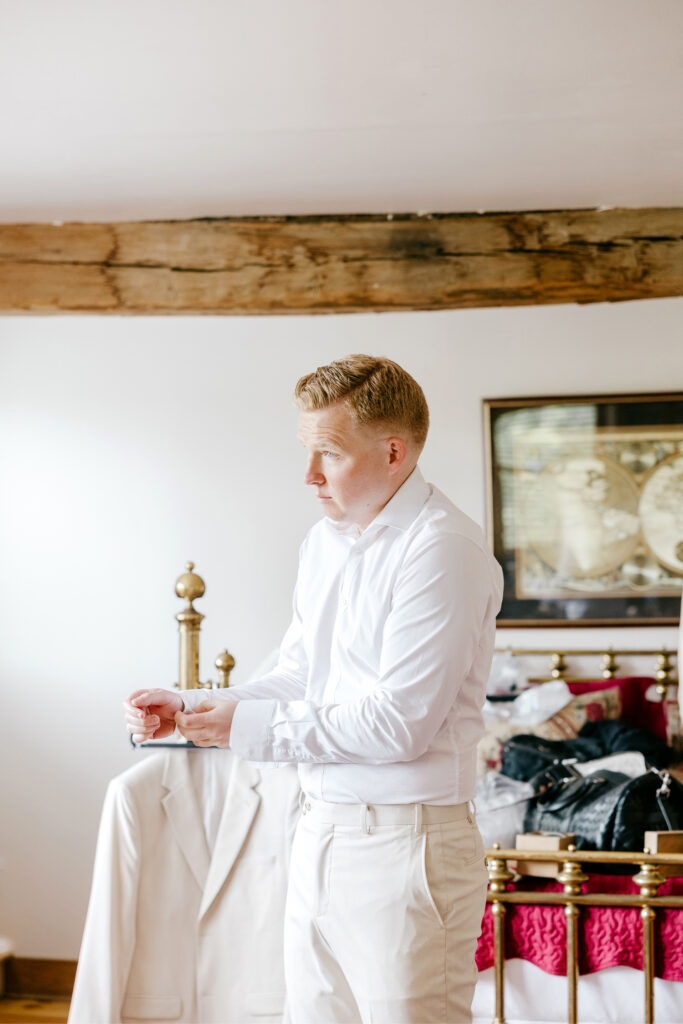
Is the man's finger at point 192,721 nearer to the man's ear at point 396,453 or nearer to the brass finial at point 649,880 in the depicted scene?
the man's ear at point 396,453

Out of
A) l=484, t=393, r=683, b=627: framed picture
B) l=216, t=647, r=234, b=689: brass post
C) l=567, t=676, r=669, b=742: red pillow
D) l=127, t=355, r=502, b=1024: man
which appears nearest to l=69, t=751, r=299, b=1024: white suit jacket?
l=216, t=647, r=234, b=689: brass post

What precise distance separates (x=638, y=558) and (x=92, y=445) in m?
2.07

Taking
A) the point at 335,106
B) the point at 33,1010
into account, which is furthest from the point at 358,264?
the point at 33,1010

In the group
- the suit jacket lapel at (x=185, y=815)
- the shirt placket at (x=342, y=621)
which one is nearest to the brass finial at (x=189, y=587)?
the suit jacket lapel at (x=185, y=815)

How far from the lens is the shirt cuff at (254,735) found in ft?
4.82

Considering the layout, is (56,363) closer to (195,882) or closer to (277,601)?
(277,601)

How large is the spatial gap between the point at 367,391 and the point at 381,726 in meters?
0.48

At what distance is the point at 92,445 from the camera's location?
3.93 meters

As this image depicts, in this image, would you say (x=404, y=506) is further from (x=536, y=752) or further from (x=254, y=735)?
(x=536, y=752)

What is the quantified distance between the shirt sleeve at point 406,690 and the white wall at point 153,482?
239cm

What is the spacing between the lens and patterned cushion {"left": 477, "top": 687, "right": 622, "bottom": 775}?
10.2 feet

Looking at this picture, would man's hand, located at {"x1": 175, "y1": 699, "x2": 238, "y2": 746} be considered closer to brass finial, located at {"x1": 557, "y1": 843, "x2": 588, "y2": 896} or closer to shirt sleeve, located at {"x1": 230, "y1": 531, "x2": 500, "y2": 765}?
shirt sleeve, located at {"x1": 230, "y1": 531, "x2": 500, "y2": 765}

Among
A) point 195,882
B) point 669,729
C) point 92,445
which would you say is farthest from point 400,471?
point 92,445

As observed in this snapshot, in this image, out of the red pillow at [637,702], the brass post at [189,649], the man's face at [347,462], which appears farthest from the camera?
the red pillow at [637,702]
